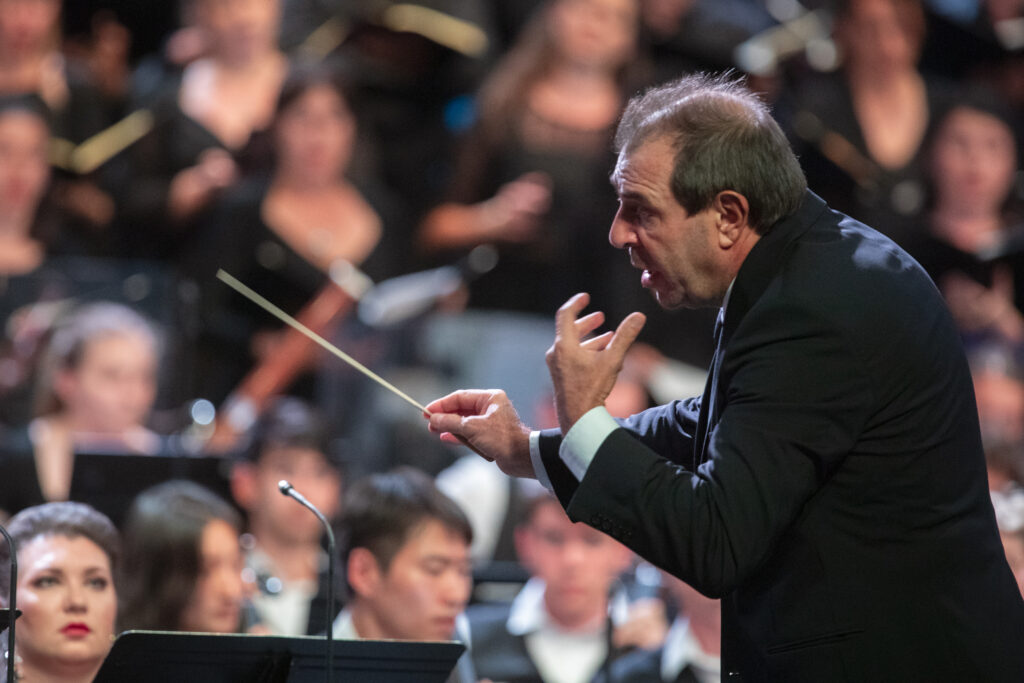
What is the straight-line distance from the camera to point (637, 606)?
4.32m

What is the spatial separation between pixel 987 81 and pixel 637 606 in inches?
180

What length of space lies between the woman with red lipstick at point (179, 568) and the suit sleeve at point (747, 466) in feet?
6.82

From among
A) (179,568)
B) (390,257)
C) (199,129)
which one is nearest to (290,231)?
(390,257)

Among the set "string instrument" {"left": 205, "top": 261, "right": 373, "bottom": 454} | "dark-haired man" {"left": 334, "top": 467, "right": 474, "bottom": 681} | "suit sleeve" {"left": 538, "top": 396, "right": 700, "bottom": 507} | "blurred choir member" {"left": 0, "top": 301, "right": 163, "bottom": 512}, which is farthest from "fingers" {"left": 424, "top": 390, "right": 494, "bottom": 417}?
"string instrument" {"left": 205, "top": 261, "right": 373, "bottom": 454}

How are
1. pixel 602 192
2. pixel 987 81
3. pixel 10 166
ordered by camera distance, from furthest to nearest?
pixel 987 81
pixel 602 192
pixel 10 166

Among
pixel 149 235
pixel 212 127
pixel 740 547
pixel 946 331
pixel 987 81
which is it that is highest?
pixel 987 81

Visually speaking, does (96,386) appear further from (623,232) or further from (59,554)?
(623,232)

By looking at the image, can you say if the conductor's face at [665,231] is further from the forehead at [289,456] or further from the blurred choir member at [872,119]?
the blurred choir member at [872,119]

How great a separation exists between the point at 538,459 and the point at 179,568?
195 centimetres

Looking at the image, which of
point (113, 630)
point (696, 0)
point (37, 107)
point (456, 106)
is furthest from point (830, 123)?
point (113, 630)

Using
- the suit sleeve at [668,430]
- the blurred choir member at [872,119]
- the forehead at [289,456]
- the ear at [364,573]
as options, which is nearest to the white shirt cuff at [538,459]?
the suit sleeve at [668,430]

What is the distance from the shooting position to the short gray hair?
2.11 metres

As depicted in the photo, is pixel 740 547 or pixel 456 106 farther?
pixel 456 106

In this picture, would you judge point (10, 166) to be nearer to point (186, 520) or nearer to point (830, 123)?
point (186, 520)
